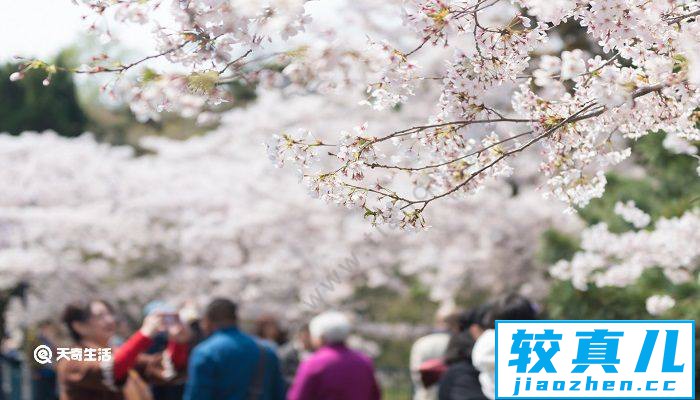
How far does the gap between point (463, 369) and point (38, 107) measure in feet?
82.7

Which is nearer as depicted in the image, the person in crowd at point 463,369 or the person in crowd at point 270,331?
the person in crowd at point 463,369

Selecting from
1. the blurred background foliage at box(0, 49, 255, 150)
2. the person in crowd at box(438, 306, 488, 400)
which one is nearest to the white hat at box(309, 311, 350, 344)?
the person in crowd at box(438, 306, 488, 400)

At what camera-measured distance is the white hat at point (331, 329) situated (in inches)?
268

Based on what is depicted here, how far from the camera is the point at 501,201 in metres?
14.1

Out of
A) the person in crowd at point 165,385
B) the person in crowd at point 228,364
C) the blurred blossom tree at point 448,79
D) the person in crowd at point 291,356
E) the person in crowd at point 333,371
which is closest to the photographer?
the blurred blossom tree at point 448,79

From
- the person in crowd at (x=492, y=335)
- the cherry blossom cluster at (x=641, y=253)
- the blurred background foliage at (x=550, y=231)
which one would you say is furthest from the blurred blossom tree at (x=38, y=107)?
the person in crowd at (x=492, y=335)

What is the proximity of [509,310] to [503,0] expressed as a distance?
2217 millimetres

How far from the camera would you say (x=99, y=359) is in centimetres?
575

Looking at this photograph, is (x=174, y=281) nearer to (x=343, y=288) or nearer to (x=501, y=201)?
(x=343, y=288)

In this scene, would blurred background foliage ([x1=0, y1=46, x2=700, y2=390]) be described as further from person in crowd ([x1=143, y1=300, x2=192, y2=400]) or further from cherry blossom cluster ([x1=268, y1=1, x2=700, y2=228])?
person in crowd ([x1=143, y1=300, x2=192, y2=400])

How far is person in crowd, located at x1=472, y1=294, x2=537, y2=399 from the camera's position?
489 centimetres

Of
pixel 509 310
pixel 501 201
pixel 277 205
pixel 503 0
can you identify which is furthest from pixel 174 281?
pixel 503 0

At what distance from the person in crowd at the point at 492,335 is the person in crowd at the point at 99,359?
1.90 meters

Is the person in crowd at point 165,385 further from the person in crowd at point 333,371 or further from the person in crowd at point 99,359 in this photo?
the person in crowd at point 99,359
